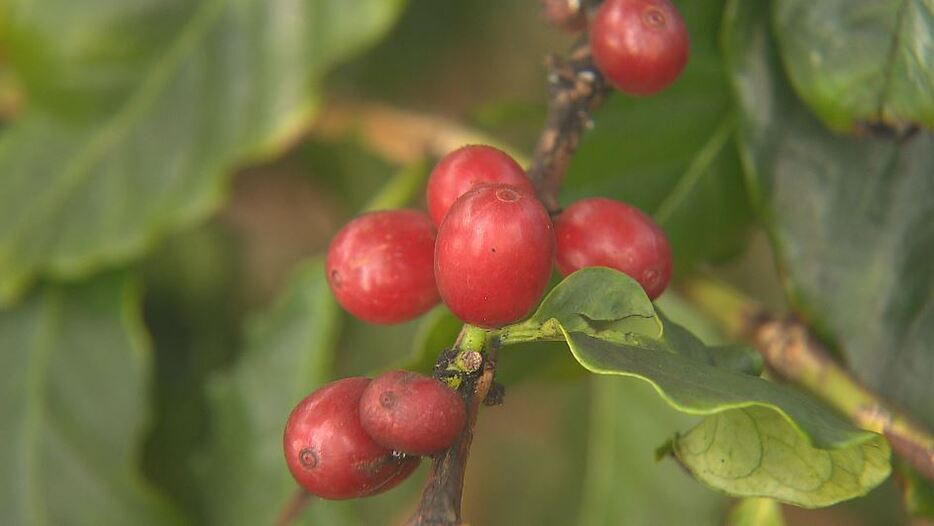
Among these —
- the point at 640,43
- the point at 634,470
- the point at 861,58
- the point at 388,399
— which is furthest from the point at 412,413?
the point at 634,470

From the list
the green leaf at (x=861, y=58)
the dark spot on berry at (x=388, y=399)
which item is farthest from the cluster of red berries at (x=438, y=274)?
the green leaf at (x=861, y=58)

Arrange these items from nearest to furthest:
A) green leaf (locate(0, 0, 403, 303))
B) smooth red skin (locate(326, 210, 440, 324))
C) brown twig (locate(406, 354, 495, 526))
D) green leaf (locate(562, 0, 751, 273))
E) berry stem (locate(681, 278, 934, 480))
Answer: brown twig (locate(406, 354, 495, 526)) → smooth red skin (locate(326, 210, 440, 324)) → berry stem (locate(681, 278, 934, 480)) → green leaf (locate(562, 0, 751, 273)) → green leaf (locate(0, 0, 403, 303))

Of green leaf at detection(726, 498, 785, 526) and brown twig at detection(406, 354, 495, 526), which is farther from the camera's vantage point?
green leaf at detection(726, 498, 785, 526)

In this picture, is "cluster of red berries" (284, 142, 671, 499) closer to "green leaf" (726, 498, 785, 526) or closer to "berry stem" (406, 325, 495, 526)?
"berry stem" (406, 325, 495, 526)

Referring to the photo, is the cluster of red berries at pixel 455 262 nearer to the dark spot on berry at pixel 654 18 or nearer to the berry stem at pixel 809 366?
the dark spot on berry at pixel 654 18

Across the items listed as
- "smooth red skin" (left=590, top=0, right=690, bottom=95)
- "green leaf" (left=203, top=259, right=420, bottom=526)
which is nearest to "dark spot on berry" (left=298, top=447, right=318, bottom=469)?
"smooth red skin" (left=590, top=0, right=690, bottom=95)

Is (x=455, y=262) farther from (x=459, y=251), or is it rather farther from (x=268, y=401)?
(x=268, y=401)
